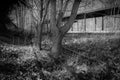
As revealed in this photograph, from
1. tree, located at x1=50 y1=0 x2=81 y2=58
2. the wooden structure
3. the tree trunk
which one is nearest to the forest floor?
the tree trunk

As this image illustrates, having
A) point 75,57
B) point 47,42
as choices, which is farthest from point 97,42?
point 47,42

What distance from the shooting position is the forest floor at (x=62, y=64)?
4.39 metres

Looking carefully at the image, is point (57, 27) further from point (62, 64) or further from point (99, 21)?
point (99, 21)

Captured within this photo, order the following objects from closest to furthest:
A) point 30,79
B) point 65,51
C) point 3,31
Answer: point 30,79 → point 65,51 → point 3,31

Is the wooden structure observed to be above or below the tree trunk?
above

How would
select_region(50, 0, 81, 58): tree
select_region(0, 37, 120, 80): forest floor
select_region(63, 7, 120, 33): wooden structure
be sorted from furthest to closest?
select_region(63, 7, 120, 33): wooden structure
select_region(50, 0, 81, 58): tree
select_region(0, 37, 120, 80): forest floor

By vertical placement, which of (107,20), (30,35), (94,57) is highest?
(107,20)

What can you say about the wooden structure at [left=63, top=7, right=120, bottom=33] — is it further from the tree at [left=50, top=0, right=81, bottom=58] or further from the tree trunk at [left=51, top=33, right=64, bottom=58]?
the tree trunk at [left=51, top=33, right=64, bottom=58]

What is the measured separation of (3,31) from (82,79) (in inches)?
219

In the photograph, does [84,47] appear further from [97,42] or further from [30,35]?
[30,35]

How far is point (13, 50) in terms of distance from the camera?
222 inches

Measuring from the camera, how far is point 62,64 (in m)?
5.43

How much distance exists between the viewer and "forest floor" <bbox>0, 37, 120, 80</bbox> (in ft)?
14.4

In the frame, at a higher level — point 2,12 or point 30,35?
point 2,12
